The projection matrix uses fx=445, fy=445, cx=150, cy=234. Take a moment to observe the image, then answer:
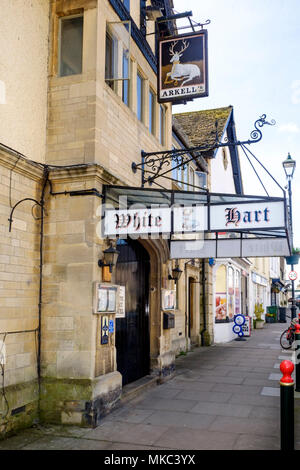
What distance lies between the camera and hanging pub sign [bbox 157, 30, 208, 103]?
28.1 ft

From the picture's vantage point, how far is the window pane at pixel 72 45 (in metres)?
7.90

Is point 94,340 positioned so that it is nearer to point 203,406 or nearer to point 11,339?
point 11,339

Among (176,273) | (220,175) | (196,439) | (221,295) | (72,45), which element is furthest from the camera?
(220,175)

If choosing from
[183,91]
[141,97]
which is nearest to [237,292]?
[141,97]

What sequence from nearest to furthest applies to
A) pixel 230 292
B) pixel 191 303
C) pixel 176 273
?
1. pixel 176 273
2. pixel 191 303
3. pixel 230 292

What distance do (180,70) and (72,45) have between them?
7.03 ft

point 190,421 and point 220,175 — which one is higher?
point 220,175

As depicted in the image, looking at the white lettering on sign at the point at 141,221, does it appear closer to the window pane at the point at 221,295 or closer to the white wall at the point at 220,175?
the window pane at the point at 221,295

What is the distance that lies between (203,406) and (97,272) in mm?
3097

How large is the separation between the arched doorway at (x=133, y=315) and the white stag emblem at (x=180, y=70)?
135 inches

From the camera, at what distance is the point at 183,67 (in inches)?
343

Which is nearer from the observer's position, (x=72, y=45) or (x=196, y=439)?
(x=196, y=439)

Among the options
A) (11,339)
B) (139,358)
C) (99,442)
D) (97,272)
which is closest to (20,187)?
(97,272)

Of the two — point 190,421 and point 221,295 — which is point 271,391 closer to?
point 190,421
